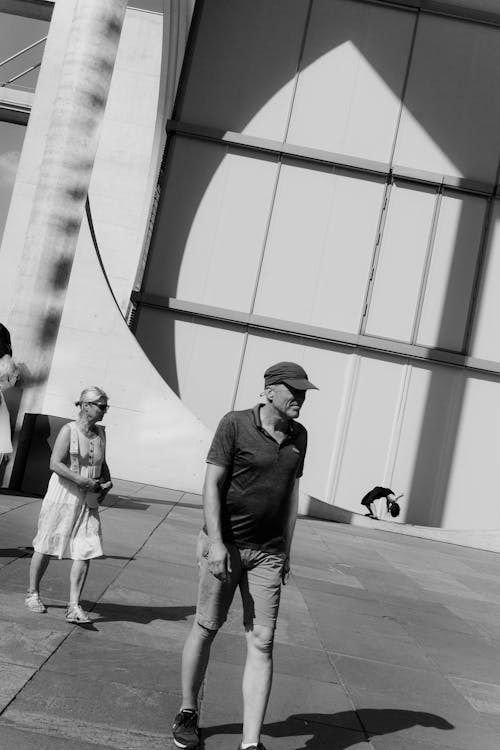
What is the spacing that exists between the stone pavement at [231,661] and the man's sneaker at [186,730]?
0.07m

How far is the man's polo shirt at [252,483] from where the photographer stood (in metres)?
4.15

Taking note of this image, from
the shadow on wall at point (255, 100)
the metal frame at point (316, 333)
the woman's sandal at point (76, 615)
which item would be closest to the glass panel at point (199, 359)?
the metal frame at point (316, 333)

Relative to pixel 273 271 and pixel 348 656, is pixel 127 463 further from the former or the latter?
pixel 348 656

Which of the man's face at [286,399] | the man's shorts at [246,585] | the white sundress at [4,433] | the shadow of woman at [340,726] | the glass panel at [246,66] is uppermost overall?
the glass panel at [246,66]

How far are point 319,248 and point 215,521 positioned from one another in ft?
72.7

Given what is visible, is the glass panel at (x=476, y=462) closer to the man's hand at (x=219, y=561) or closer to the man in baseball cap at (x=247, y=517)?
the man in baseball cap at (x=247, y=517)

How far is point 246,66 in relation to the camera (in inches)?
1033

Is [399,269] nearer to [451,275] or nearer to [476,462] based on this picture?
[451,275]

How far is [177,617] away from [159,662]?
1.35 meters

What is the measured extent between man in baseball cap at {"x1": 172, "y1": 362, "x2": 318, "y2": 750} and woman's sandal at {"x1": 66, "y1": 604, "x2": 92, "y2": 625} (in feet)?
6.03

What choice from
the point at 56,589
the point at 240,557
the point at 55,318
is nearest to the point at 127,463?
the point at 55,318

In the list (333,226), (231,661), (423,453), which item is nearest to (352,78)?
(333,226)

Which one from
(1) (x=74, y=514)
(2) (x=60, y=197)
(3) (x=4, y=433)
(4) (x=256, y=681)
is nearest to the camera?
(4) (x=256, y=681)

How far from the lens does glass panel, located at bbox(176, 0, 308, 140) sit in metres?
26.2
